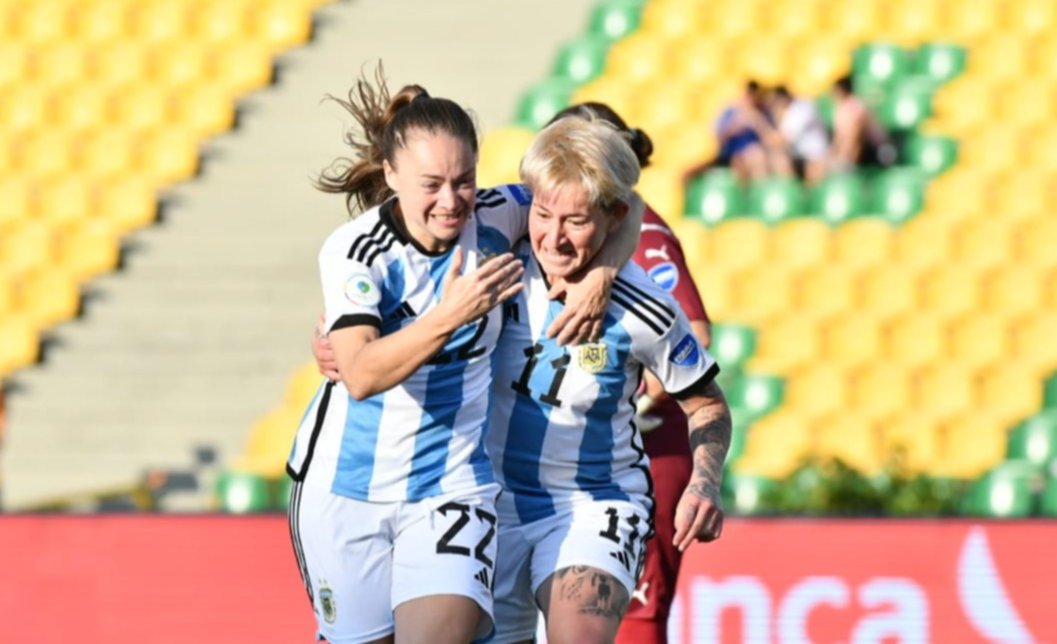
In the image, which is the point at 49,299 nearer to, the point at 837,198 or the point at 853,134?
the point at 837,198

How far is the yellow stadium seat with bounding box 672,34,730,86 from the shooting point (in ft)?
42.7

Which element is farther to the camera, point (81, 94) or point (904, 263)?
point (81, 94)

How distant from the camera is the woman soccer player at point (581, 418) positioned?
426 cm

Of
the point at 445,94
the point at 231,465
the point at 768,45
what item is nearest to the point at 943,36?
the point at 768,45

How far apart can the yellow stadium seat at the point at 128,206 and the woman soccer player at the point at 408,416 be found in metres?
8.56

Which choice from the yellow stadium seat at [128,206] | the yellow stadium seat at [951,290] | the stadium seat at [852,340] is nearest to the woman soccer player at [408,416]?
the stadium seat at [852,340]

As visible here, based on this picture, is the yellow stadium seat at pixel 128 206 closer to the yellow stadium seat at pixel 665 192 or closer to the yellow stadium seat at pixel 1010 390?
the yellow stadium seat at pixel 665 192

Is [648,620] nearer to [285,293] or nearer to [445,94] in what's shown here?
[285,293]

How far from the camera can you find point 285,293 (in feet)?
40.8

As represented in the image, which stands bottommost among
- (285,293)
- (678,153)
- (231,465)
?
(231,465)

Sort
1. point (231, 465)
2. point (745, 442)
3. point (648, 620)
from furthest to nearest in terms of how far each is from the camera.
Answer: point (231, 465)
point (745, 442)
point (648, 620)

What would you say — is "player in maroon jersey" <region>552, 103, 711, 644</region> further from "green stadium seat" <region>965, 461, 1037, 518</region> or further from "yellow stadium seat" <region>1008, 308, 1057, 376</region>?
"yellow stadium seat" <region>1008, 308, 1057, 376</region>

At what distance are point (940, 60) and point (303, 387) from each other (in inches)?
202

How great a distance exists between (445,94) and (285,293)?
7.15 ft
